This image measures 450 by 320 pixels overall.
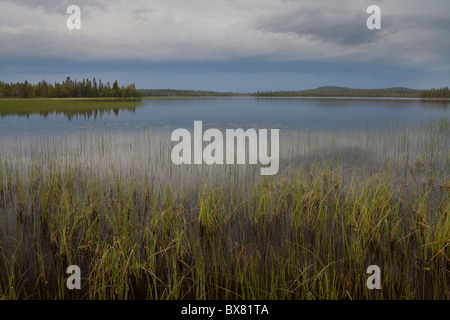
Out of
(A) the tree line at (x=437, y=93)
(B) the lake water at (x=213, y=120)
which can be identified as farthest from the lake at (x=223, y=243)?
(A) the tree line at (x=437, y=93)

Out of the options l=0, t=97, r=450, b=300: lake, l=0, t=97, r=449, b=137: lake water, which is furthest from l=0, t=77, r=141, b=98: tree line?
l=0, t=97, r=450, b=300: lake

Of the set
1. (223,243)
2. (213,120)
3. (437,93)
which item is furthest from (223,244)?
(437,93)

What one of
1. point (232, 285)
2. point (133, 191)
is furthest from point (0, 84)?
point (232, 285)

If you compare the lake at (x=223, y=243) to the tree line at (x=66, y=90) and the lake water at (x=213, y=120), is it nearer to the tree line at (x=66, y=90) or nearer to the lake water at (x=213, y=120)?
the lake water at (x=213, y=120)

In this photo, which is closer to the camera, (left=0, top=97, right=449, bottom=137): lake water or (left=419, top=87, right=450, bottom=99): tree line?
(left=0, top=97, right=449, bottom=137): lake water

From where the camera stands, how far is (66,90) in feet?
232

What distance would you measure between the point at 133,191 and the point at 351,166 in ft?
21.8

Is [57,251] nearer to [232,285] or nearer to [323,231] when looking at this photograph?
[232,285]

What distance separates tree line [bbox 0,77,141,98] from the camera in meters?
62.3

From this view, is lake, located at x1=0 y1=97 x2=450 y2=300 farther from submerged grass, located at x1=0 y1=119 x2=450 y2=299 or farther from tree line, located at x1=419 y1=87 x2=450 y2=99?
tree line, located at x1=419 y1=87 x2=450 y2=99

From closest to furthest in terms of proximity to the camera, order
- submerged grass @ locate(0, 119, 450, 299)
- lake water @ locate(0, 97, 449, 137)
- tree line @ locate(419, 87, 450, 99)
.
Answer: submerged grass @ locate(0, 119, 450, 299) < lake water @ locate(0, 97, 449, 137) < tree line @ locate(419, 87, 450, 99)

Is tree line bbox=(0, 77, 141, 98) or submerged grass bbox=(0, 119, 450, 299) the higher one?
tree line bbox=(0, 77, 141, 98)

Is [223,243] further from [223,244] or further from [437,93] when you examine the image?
[437,93]
